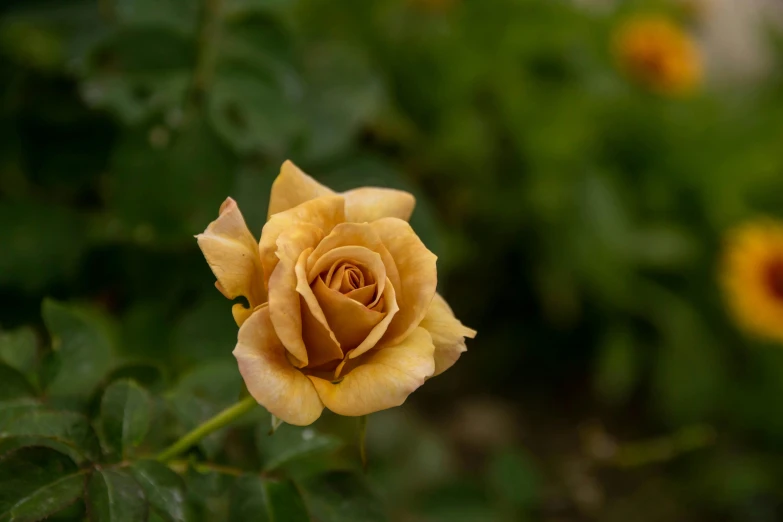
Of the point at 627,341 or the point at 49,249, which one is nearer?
the point at 49,249

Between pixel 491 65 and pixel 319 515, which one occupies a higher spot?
pixel 491 65

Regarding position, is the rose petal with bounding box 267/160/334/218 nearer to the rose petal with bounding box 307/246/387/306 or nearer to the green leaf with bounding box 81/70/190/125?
the rose petal with bounding box 307/246/387/306

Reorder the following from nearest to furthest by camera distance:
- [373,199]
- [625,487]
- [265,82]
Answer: [373,199]
[265,82]
[625,487]

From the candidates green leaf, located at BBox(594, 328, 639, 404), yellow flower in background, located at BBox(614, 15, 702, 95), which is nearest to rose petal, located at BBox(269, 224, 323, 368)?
green leaf, located at BBox(594, 328, 639, 404)

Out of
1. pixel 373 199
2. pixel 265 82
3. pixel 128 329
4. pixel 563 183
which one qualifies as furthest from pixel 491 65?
pixel 373 199

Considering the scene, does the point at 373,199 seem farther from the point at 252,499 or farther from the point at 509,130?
the point at 509,130

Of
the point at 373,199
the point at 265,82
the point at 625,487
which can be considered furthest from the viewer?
the point at 625,487

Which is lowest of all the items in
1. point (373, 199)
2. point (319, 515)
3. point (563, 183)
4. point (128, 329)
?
point (128, 329)

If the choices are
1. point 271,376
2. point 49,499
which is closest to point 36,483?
point 49,499
